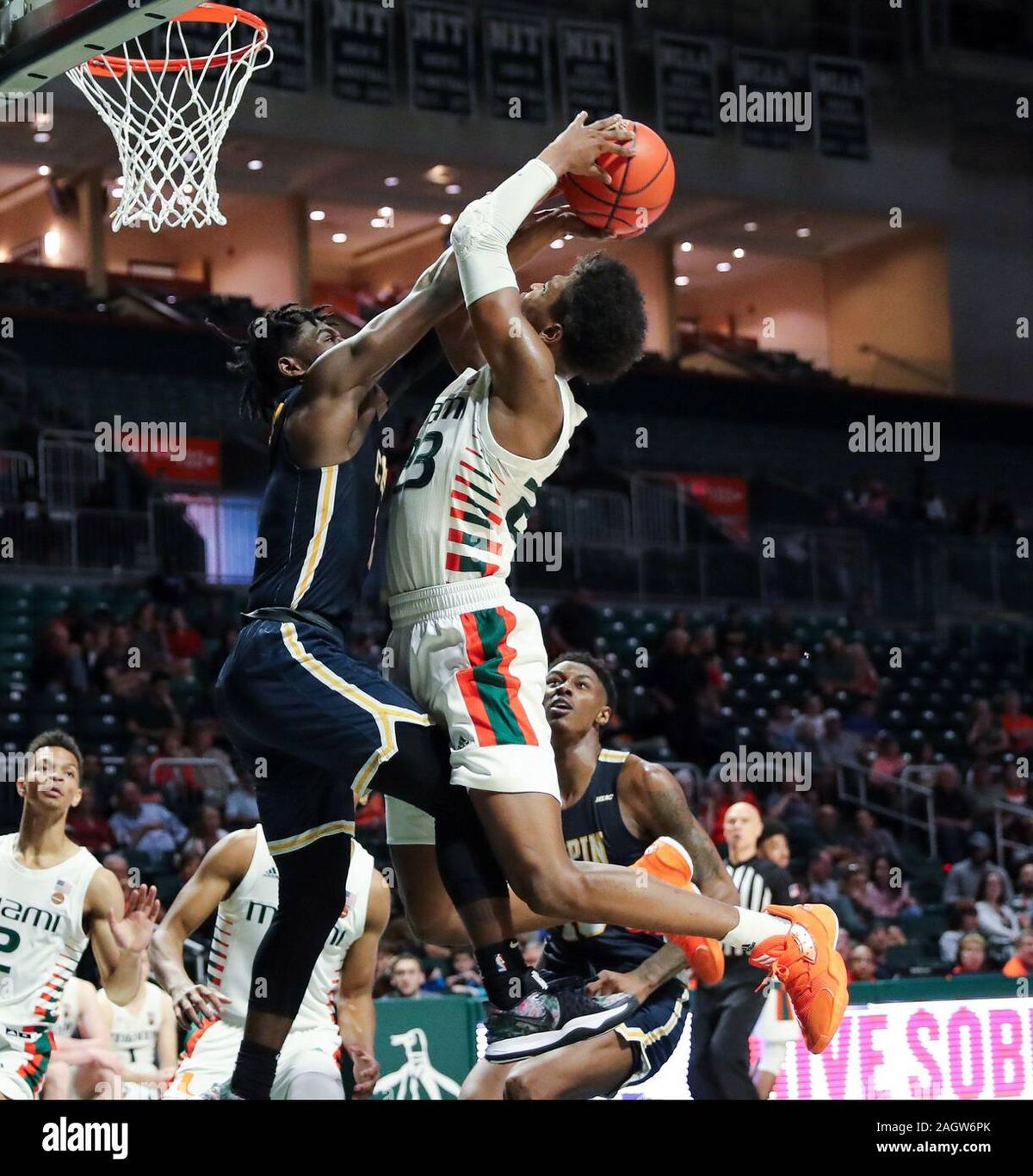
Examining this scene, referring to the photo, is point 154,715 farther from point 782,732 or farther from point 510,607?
point 510,607

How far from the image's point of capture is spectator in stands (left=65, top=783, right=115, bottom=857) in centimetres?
1145

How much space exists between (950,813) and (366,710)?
1192 centimetres

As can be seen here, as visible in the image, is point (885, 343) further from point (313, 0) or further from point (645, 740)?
point (645, 740)

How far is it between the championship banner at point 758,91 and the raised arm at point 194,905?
55.8 ft

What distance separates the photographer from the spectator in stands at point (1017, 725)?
17.3 m

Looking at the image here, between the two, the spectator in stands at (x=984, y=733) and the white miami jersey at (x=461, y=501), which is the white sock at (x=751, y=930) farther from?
the spectator in stands at (x=984, y=733)

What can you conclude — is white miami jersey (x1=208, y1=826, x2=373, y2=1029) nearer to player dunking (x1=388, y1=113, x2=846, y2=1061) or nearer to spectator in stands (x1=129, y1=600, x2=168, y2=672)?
player dunking (x1=388, y1=113, x2=846, y2=1061)

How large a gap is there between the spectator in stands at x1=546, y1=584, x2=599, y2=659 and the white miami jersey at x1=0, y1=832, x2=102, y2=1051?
28.5ft

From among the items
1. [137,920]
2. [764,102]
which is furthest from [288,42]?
[137,920]

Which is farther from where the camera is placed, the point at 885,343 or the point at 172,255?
the point at 885,343

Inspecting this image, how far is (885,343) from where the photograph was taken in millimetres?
25172

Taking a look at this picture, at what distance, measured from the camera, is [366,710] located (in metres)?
4.67

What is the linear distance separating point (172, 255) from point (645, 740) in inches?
426
